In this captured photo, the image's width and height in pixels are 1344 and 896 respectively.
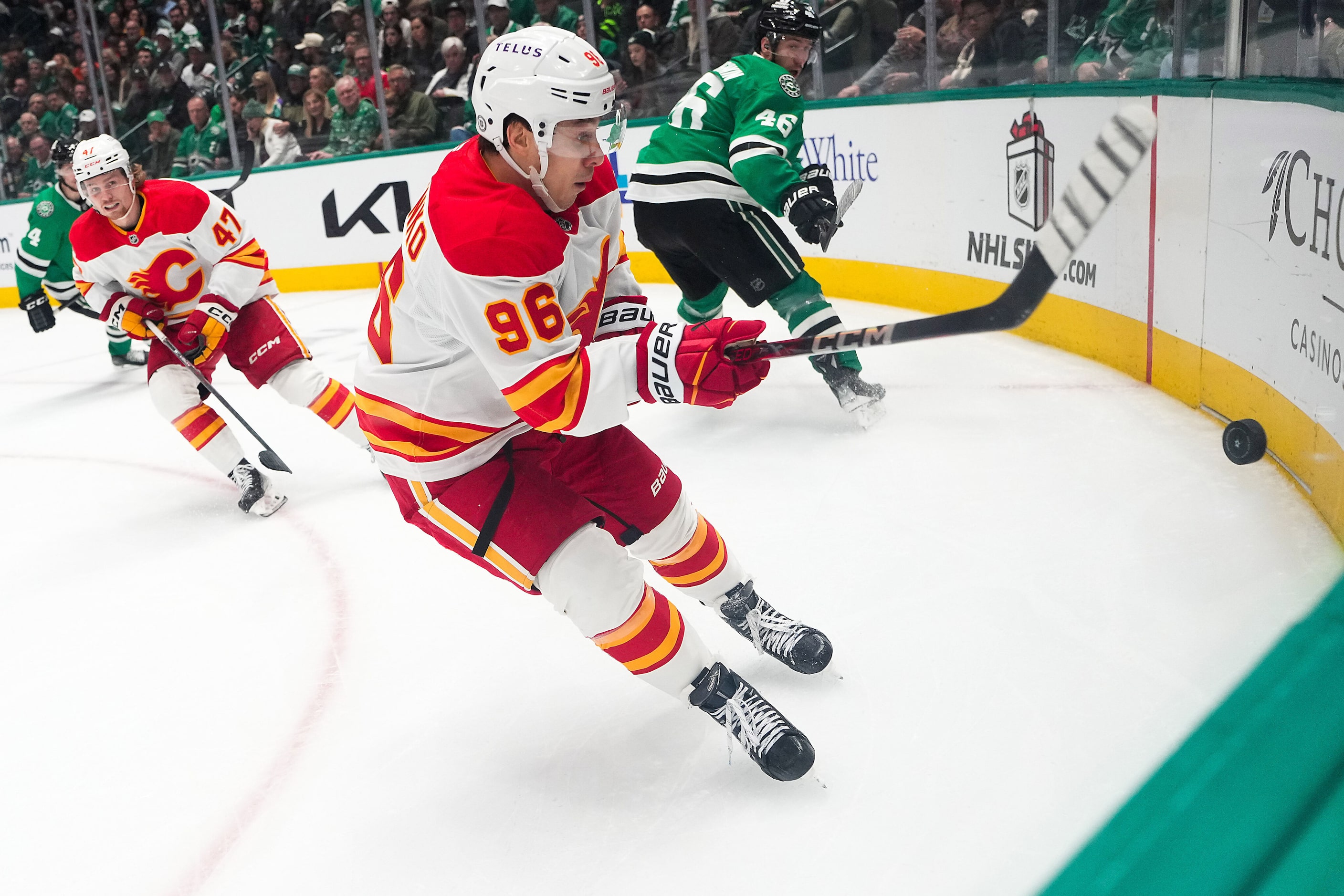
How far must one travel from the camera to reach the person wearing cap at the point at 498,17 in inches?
250

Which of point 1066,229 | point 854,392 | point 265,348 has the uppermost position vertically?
point 1066,229

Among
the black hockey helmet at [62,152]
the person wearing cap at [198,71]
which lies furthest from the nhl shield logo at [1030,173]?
the person wearing cap at [198,71]

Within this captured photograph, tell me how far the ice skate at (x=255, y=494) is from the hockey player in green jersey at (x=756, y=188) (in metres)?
1.36

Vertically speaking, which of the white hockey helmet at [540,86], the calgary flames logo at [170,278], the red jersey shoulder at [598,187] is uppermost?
the white hockey helmet at [540,86]

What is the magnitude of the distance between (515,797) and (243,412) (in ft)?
9.83

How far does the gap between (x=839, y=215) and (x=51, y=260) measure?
3.71 metres

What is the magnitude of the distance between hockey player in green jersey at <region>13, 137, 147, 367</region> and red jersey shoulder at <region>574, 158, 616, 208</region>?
13.2ft

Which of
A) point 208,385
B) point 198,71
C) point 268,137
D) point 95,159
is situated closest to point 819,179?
point 208,385

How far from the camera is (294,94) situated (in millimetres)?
7402

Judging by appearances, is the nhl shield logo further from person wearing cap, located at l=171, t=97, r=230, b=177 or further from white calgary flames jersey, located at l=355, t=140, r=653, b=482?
person wearing cap, located at l=171, t=97, r=230, b=177

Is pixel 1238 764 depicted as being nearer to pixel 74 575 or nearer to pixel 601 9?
pixel 74 575

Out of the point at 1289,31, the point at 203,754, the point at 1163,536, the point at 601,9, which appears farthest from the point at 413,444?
the point at 601,9

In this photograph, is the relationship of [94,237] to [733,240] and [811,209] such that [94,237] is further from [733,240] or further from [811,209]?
[811,209]

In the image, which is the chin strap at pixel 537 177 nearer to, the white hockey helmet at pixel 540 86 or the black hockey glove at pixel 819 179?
the white hockey helmet at pixel 540 86
